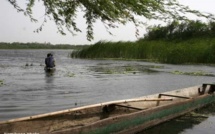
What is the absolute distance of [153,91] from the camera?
15883 mm

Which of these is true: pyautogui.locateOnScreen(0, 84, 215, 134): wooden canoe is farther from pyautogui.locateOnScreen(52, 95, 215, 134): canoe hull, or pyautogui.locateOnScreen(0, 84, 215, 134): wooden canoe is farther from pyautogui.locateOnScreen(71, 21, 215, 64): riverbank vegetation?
pyautogui.locateOnScreen(71, 21, 215, 64): riverbank vegetation

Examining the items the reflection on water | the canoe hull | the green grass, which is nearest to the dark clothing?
the canoe hull

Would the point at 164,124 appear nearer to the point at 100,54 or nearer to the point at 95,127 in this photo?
the point at 95,127

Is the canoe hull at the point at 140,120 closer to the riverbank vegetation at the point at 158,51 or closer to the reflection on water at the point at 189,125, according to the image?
the reflection on water at the point at 189,125

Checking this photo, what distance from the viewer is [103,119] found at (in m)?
6.59

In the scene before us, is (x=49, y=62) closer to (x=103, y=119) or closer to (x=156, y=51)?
(x=103, y=119)

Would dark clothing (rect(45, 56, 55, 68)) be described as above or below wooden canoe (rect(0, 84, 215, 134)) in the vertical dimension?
above

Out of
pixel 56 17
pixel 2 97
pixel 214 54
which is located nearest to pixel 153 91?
pixel 2 97

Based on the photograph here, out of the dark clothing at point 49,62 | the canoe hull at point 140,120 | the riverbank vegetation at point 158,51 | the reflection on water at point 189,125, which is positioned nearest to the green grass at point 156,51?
the riverbank vegetation at point 158,51

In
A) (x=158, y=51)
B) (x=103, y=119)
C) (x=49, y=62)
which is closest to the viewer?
(x=103, y=119)

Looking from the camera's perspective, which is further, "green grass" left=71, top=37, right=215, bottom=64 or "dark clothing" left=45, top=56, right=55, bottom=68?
"green grass" left=71, top=37, right=215, bottom=64

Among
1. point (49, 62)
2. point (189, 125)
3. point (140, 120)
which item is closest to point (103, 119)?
point (140, 120)

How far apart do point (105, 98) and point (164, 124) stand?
444 centimetres

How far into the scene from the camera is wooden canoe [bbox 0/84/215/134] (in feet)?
20.5
